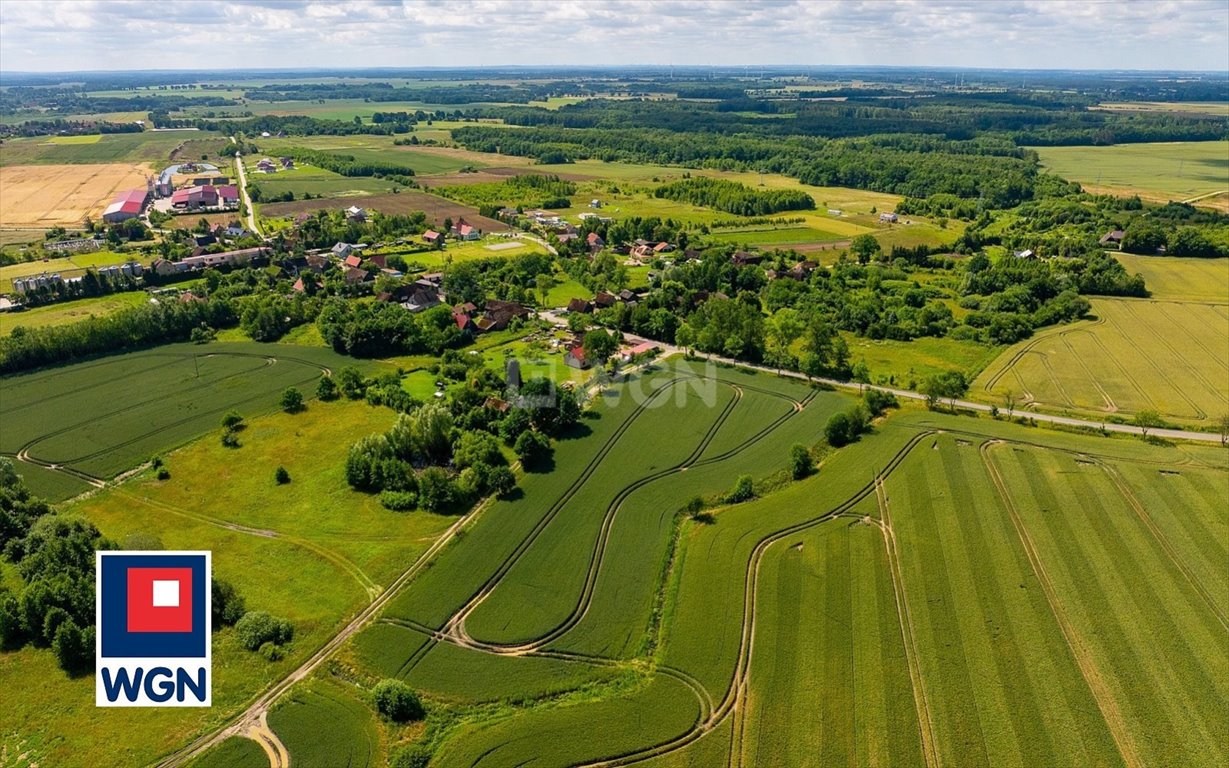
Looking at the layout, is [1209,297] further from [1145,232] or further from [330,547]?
[330,547]

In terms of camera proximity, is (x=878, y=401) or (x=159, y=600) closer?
(x=159, y=600)

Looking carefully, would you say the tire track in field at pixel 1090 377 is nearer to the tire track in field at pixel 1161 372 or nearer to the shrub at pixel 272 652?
the tire track in field at pixel 1161 372

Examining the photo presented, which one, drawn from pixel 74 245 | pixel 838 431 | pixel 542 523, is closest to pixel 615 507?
pixel 542 523

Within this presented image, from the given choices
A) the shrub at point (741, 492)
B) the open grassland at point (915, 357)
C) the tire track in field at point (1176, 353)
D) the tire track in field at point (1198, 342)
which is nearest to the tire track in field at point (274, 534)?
the shrub at point (741, 492)

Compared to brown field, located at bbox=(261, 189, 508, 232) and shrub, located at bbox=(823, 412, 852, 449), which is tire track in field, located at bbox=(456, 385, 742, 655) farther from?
brown field, located at bbox=(261, 189, 508, 232)

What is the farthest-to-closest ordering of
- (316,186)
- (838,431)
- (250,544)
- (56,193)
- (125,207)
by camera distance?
(316,186) → (56,193) → (125,207) → (838,431) → (250,544)

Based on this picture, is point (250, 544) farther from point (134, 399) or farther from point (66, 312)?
point (66, 312)
